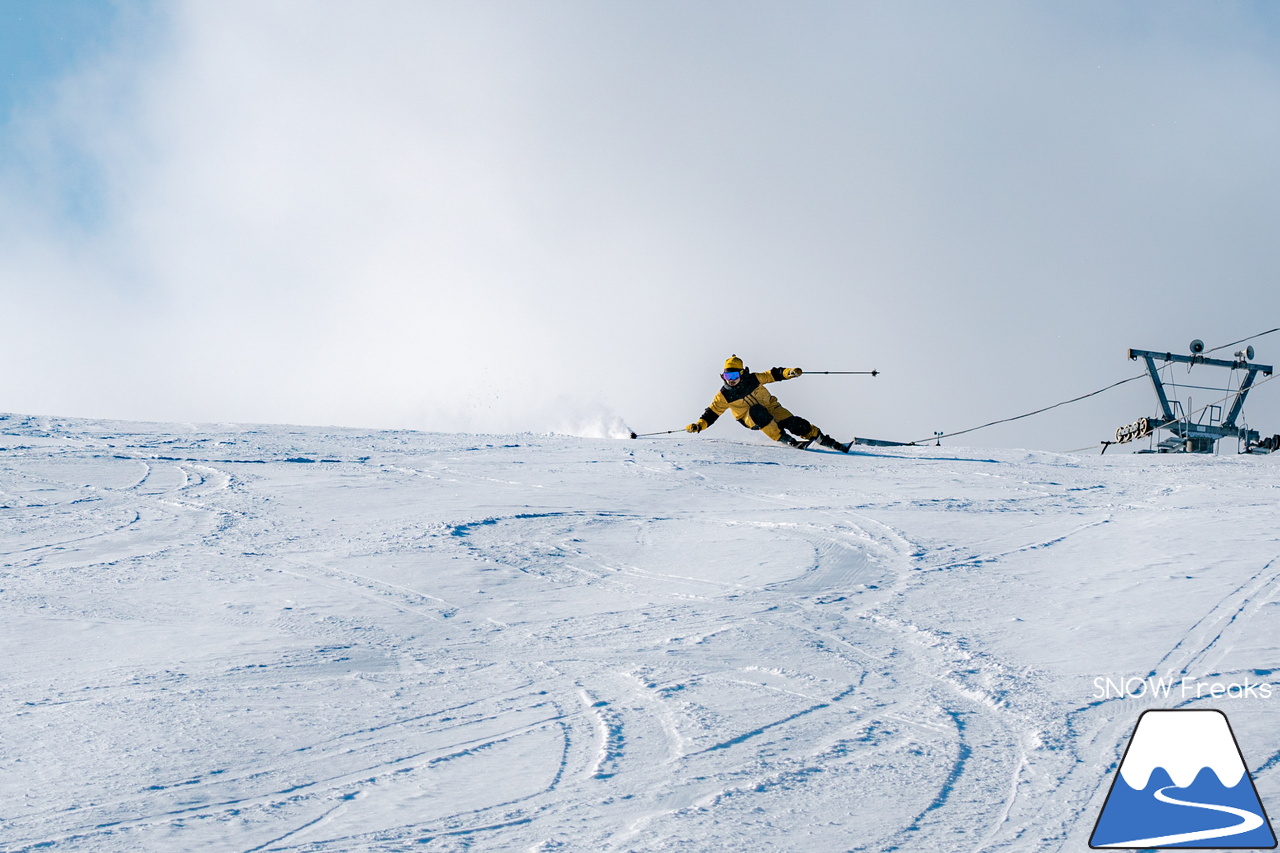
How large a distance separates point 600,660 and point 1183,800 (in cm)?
265

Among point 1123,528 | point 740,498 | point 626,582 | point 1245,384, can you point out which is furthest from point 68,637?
point 1245,384

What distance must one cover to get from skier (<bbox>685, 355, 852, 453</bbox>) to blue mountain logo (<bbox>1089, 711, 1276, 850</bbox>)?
1021 cm

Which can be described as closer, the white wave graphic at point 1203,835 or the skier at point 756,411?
the white wave graphic at point 1203,835

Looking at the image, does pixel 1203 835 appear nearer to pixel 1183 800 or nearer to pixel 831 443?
pixel 1183 800

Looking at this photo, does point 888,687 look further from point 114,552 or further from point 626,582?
point 114,552

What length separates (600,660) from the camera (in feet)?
16.6

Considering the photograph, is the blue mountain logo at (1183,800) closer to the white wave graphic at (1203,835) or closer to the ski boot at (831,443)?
the white wave graphic at (1203,835)

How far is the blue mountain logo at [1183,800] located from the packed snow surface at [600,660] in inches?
4.1

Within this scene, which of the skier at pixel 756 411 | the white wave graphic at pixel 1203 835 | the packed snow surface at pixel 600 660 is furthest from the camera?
the skier at pixel 756 411

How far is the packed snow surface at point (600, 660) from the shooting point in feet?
11.4

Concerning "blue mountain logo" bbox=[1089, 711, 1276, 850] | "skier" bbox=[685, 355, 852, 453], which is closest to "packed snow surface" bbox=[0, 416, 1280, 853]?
"blue mountain logo" bbox=[1089, 711, 1276, 850]

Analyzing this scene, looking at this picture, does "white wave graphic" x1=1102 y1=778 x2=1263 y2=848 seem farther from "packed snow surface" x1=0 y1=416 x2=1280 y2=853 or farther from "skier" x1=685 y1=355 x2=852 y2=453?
"skier" x1=685 y1=355 x2=852 y2=453

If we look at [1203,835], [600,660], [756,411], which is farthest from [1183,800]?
[756,411]

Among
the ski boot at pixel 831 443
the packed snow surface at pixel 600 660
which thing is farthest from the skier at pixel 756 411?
the packed snow surface at pixel 600 660
